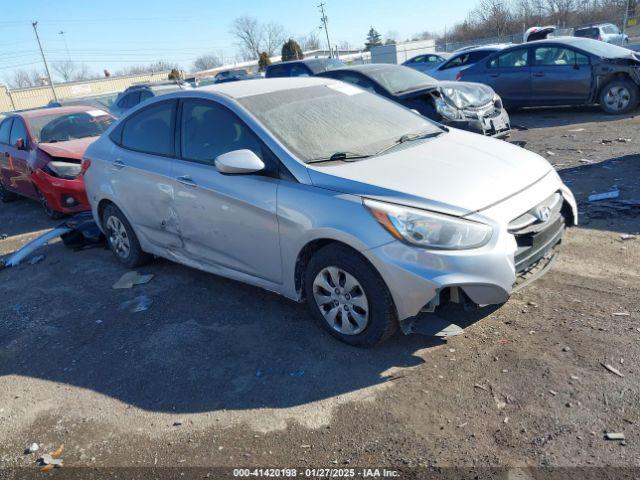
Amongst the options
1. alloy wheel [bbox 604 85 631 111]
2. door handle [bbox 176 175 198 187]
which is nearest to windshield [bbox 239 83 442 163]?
door handle [bbox 176 175 198 187]

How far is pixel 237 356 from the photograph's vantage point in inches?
152

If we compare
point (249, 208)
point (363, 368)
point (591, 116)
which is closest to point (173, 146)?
point (249, 208)

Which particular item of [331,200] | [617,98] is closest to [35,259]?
[331,200]

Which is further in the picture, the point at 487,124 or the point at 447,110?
the point at 447,110

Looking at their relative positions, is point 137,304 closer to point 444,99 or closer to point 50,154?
point 50,154

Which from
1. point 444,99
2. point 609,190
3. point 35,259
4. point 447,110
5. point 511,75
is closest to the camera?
point 609,190

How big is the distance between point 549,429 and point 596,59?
1014 centimetres

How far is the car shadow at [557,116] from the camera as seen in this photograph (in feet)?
35.0

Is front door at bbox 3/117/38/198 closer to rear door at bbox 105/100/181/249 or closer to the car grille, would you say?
rear door at bbox 105/100/181/249

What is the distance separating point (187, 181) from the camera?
4.52 metres

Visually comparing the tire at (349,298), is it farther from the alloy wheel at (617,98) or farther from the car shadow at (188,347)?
the alloy wheel at (617,98)

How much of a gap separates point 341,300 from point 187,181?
1.76 metres

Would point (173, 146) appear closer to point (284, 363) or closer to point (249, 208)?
point (249, 208)

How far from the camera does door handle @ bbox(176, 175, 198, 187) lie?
176 inches
